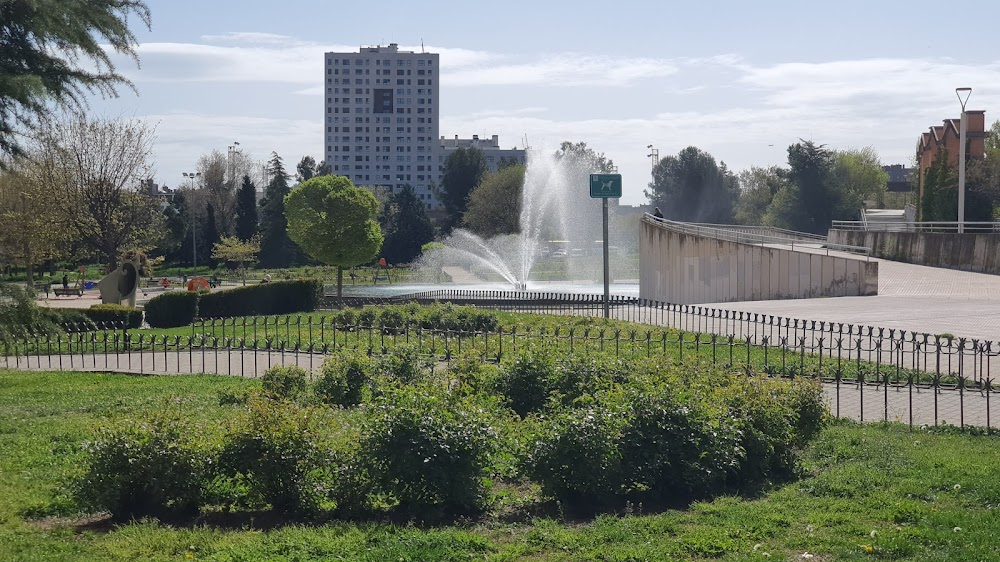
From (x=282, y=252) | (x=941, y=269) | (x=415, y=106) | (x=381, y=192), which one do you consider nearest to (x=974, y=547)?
(x=941, y=269)

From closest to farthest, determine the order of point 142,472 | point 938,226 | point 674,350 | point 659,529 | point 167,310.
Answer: point 659,529 → point 142,472 → point 674,350 → point 167,310 → point 938,226

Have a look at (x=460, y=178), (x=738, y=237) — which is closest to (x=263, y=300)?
(x=738, y=237)

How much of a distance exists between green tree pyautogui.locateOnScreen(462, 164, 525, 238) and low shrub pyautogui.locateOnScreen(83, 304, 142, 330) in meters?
49.6

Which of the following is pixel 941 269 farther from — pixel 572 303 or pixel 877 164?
pixel 877 164

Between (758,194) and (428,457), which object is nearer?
(428,457)

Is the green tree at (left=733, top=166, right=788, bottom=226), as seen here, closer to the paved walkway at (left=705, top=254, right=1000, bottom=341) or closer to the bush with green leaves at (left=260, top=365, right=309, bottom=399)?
the paved walkway at (left=705, top=254, right=1000, bottom=341)

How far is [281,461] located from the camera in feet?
26.2

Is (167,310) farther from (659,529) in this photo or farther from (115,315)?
(659,529)

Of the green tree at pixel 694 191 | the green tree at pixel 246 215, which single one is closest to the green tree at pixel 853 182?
the green tree at pixel 694 191

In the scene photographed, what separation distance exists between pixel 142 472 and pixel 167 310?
23.1m

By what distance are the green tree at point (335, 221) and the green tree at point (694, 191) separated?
5427cm

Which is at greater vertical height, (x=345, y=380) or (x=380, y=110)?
(x=380, y=110)

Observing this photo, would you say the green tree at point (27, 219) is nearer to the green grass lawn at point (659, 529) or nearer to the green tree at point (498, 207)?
the green tree at point (498, 207)

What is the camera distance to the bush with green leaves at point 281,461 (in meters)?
7.99
